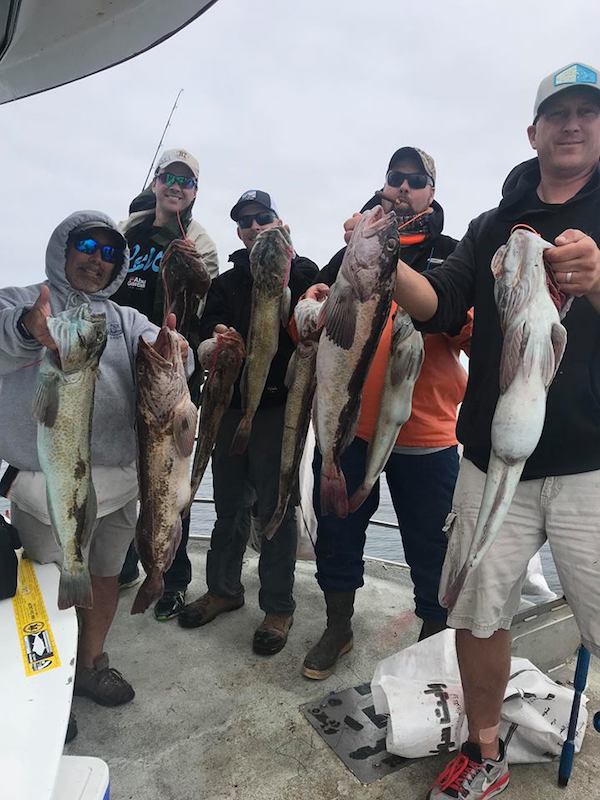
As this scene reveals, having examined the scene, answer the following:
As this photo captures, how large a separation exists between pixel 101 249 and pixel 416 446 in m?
2.09

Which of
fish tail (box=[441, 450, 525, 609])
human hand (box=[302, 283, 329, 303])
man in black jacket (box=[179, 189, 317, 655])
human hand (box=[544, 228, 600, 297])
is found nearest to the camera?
human hand (box=[544, 228, 600, 297])

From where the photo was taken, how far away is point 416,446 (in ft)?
11.2

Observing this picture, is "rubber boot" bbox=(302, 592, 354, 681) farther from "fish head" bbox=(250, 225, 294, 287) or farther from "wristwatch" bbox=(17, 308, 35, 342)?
"wristwatch" bbox=(17, 308, 35, 342)

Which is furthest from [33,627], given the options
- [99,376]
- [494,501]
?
[494,501]

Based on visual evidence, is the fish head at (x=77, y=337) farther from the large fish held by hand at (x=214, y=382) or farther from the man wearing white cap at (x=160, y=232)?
the man wearing white cap at (x=160, y=232)

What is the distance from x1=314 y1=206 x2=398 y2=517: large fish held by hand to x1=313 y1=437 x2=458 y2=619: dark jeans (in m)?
0.76

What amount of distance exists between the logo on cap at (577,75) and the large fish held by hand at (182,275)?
5.69 ft

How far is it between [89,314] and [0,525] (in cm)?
114

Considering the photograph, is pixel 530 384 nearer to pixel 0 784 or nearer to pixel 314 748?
pixel 0 784

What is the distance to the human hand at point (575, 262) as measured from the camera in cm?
177

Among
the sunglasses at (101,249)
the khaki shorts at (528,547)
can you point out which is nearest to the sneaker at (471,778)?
the khaki shorts at (528,547)

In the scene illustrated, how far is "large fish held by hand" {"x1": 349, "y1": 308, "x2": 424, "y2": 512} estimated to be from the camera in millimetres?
2924

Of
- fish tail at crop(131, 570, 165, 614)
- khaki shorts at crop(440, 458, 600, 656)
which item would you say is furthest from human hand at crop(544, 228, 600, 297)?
fish tail at crop(131, 570, 165, 614)

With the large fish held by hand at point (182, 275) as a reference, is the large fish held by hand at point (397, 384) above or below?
below
